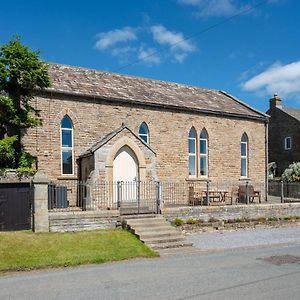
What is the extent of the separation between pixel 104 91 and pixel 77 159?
423cm

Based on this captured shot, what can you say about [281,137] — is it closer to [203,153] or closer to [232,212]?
[203,153]

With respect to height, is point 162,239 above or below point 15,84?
below

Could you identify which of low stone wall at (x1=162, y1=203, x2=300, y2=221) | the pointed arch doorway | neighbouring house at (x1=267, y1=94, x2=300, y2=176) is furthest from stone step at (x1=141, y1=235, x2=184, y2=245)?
neighbouring house at (x1=267, y1=94, x2=300, y2=176)

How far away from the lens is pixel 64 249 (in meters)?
12.9

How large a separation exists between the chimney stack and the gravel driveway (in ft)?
85.3

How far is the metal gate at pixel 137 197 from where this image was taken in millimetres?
17422

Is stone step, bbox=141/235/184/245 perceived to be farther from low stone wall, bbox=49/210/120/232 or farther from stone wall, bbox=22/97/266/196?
stone wall, bbox=22/97/266/196

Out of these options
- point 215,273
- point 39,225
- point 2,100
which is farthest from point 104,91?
point 215,273

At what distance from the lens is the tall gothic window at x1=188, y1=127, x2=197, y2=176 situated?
81.5 feet

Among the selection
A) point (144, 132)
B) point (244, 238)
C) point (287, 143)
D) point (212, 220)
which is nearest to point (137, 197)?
point (212, 220)

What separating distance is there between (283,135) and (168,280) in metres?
35.4

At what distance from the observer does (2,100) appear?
1630 cm

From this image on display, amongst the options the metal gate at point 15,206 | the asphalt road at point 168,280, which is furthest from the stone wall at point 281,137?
the metal gate at point 15,206

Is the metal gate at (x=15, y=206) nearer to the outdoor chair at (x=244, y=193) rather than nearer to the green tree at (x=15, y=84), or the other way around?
the green tree at (x=15, y=84)
